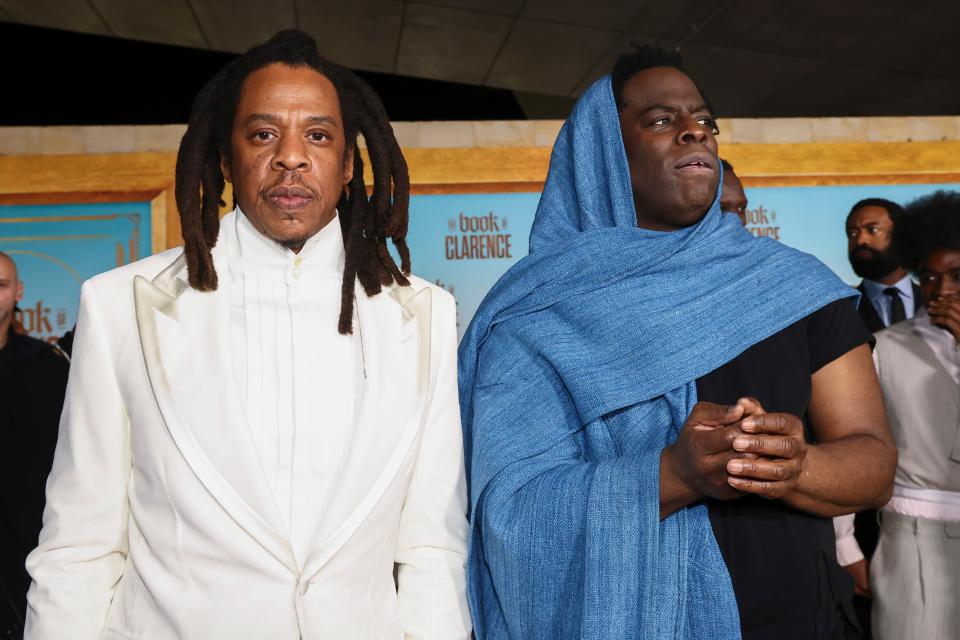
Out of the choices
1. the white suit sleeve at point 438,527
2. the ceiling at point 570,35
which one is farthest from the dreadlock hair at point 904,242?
the ceiling at point 570,35

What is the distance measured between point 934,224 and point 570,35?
14.3ft

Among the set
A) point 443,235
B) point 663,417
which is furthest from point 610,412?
point 443,235

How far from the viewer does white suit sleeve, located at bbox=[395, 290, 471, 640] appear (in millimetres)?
1549

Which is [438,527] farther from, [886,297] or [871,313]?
[886,297]

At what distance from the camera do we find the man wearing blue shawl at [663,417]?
1500 mm

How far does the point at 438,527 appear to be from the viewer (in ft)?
5.24

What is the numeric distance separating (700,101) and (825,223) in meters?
2.24

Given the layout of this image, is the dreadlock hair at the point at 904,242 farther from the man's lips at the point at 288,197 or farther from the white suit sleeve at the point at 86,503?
the white suit sleeve at the point at 86,503

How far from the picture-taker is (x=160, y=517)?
1.42 meters

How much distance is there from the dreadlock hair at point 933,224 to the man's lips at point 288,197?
2.00m

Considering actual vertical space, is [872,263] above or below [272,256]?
above

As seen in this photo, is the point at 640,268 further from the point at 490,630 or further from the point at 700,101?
the point at 490,630

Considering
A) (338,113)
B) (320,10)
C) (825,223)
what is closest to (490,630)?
(338,113)

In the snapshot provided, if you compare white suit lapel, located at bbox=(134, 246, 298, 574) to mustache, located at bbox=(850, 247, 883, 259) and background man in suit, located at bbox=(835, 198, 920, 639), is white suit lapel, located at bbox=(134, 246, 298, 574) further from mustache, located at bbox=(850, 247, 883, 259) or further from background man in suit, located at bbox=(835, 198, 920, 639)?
mustache, located at bbox=(850, 247, 883, 259)
